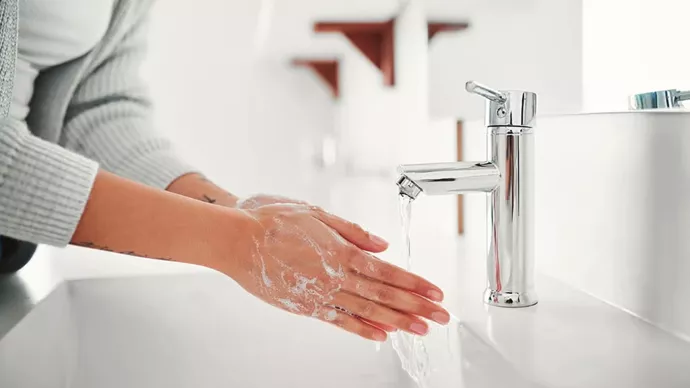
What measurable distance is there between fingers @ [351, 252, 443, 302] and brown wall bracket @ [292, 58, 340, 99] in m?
1.81

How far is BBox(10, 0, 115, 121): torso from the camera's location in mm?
636

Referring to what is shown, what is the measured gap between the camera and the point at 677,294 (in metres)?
0.44

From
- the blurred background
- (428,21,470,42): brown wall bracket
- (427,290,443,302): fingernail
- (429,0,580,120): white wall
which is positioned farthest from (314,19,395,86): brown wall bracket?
(427,290,443,302): fingernail

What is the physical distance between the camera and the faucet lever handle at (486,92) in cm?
44

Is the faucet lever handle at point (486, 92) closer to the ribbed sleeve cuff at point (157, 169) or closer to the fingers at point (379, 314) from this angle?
the fingers at point (379, 314)

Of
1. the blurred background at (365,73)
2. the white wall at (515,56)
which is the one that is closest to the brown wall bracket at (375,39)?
the blurred background at (365,73)

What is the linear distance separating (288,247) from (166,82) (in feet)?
5.82

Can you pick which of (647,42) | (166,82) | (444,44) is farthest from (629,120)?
(166,82)

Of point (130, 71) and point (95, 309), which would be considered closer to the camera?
point (95, 309)

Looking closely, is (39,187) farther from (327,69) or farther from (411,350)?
(327,69)

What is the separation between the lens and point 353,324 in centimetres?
42

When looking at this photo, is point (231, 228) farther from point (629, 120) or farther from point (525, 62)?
point (525, 62)

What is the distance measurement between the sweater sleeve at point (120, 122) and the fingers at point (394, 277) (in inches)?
13.6

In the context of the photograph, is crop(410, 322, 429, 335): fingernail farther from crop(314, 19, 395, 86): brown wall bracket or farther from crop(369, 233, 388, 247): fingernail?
crop(314, 19, 395, 86): brown wall bracket
